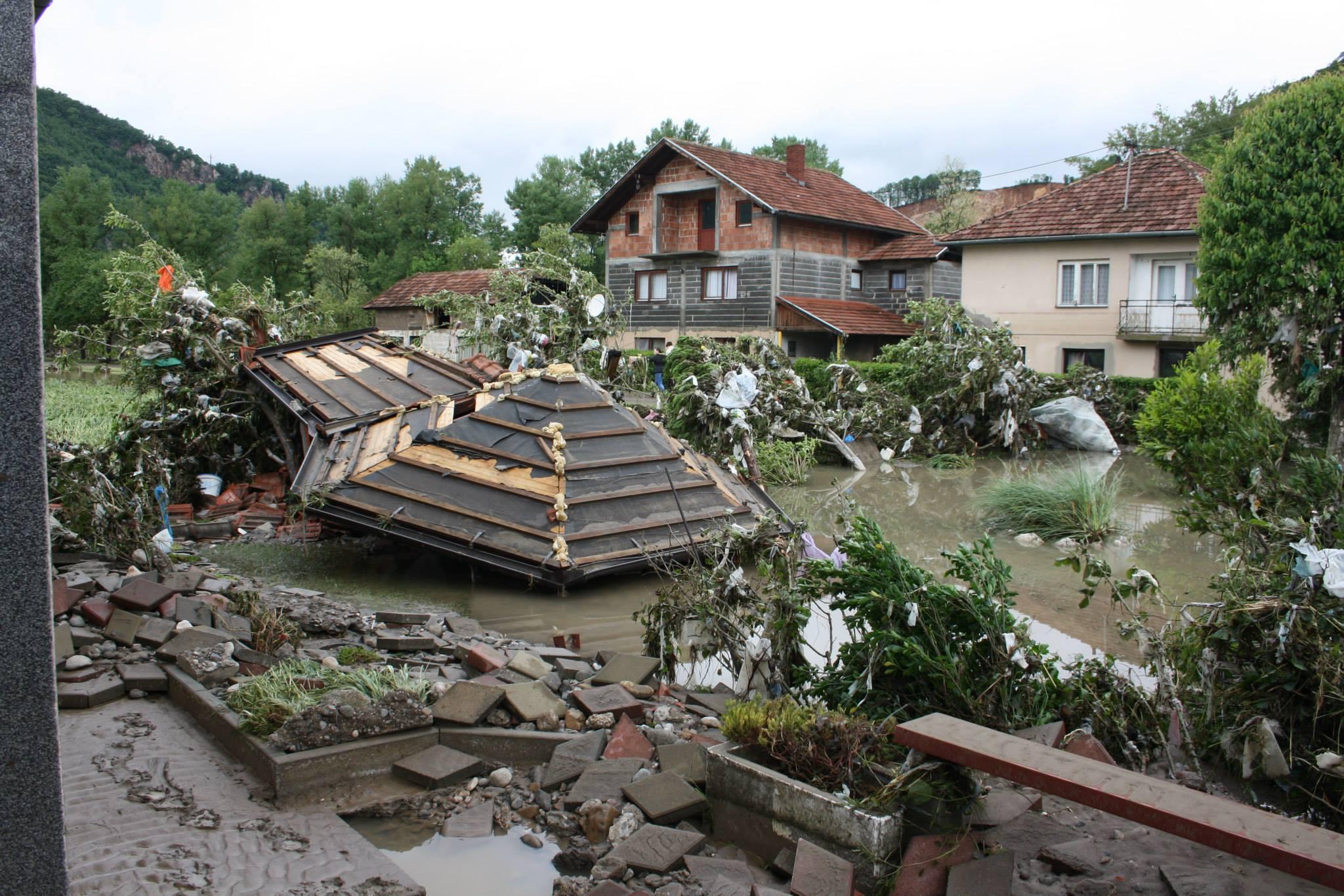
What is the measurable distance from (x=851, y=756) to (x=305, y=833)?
244cm

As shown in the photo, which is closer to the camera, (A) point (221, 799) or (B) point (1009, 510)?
(A) point (221, 799)

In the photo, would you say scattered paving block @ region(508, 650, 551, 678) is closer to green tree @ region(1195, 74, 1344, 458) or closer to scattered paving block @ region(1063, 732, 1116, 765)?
scattered paving block @ region(1063, 732, 1116, 765)

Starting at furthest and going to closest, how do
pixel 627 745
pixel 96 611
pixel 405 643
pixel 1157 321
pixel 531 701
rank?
pixel 1157 321 → pixel 405 643 → pixel 96 611 → pixel 531 701 → pixel 627 745

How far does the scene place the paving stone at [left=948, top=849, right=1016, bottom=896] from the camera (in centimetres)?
369

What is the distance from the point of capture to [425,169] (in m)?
59.7

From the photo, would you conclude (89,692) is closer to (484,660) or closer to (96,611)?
(96,611)

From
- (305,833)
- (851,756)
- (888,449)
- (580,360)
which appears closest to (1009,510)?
(888,449)

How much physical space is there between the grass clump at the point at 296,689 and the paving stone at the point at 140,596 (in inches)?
61.8

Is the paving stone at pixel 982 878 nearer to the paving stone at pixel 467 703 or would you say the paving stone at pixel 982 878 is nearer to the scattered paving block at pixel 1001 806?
the scattered paving block at pixel 1001 806

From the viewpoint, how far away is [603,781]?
4824 mm

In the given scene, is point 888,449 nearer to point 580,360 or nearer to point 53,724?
point 580,360

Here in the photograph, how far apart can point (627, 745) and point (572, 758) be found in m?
0.30

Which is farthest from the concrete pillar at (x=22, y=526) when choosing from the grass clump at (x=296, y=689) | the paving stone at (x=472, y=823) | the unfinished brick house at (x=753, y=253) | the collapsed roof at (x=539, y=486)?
the unfinished brick house at (x=753, y=253)

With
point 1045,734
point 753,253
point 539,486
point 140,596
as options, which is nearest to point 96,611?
point 140,596
